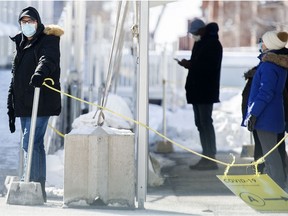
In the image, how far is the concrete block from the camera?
30.8 ft

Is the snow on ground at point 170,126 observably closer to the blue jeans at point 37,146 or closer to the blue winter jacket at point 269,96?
the blue jeans at point 37,146

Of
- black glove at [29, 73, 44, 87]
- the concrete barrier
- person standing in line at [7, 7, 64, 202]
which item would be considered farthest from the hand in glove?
black glove at [29, 73, 44, 87]

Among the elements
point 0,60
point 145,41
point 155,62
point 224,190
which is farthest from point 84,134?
point 155,62

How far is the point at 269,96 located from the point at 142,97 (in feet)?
4.15

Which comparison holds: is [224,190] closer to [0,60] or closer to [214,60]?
[214,60]

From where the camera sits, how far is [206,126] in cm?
1301

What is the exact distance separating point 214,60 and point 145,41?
341 centimetres

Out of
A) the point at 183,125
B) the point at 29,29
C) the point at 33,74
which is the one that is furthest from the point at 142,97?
the point at 183,125

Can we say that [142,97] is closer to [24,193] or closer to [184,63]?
[24,193]

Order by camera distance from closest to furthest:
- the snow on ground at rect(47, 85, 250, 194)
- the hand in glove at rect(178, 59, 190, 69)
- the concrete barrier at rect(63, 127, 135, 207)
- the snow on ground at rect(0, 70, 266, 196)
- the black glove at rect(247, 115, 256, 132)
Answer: the concrete barrier at rect(63, 127, 135, 207)
the black glove at rect(247, 115, 256, 132)
the snow on ground at rect(0, 70, 266, 196)
the snow on ground at rect(47, 85, 250, 194)
the hand in glove at rect(178, 59, 190, 69)

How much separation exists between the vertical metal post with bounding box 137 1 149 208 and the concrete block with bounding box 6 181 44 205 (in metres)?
0.97

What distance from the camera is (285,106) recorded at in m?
10.7

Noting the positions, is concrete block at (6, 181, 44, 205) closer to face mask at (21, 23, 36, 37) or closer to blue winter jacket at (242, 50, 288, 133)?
face mask at (21, 23, 36, 37)

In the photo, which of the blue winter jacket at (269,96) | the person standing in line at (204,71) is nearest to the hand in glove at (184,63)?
the person standing in line at (204,71)
